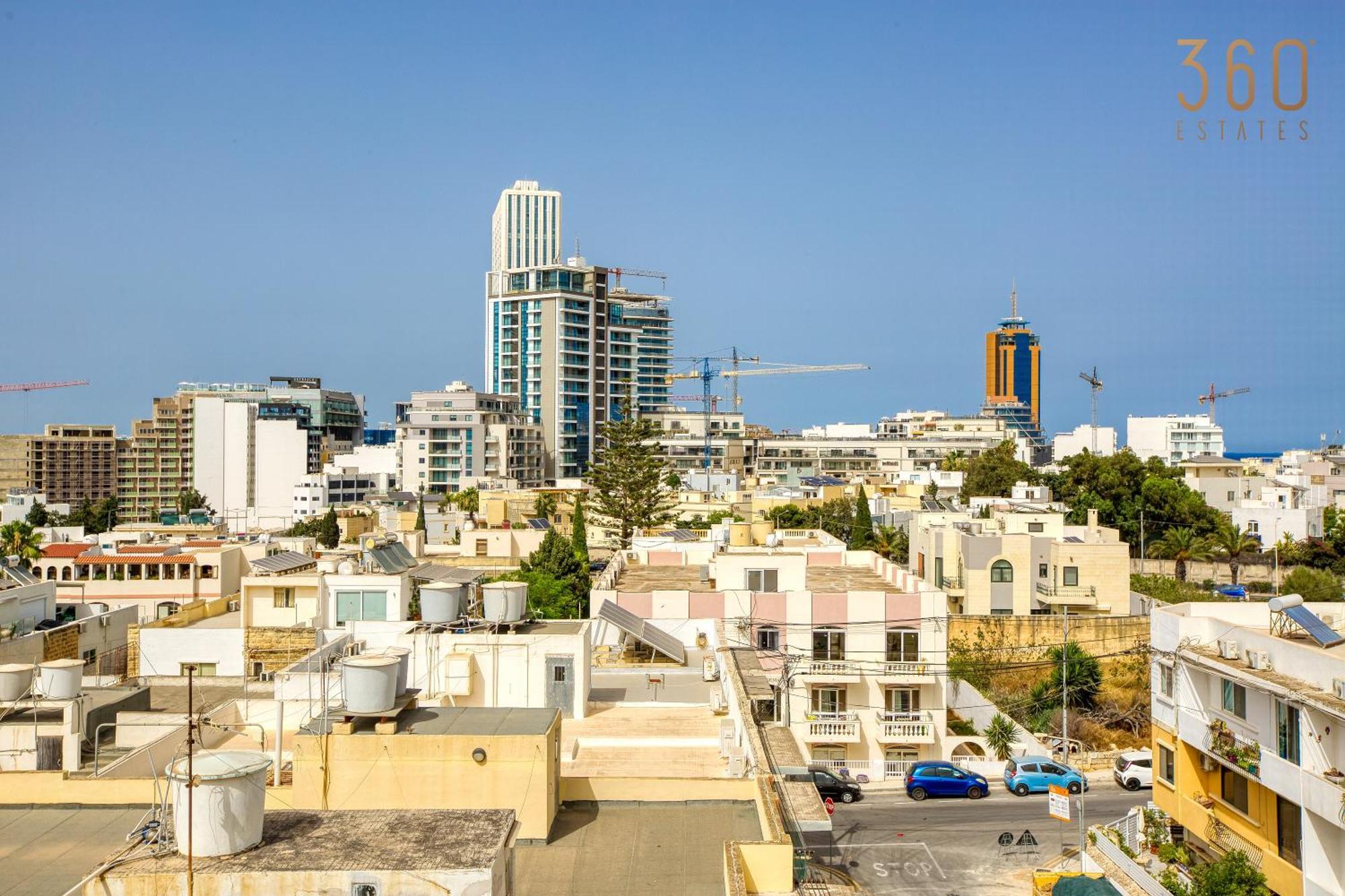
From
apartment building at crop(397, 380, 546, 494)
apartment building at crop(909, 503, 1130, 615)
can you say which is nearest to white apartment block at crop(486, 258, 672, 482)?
apartment building at crop(397, 380, 546, 494)

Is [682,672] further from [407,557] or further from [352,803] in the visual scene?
[407,557]

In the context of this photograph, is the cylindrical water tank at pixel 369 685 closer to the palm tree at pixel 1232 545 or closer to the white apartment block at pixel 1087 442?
the palm tree at pixel 1232 545

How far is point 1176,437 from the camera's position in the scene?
126312 mm

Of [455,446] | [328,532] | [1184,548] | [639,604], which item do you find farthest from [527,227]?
[639,604]

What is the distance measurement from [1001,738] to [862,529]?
2848 cm

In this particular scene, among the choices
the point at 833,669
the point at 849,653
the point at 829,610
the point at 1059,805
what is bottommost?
the point at 1059,805

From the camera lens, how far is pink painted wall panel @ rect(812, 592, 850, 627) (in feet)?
82.2

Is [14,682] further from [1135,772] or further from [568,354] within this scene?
[568,354]

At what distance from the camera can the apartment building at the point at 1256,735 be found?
13594 millimetres

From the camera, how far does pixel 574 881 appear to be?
351 inches

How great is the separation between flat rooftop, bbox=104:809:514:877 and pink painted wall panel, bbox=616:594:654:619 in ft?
54.5

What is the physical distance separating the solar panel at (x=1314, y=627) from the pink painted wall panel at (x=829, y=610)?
10624 mm

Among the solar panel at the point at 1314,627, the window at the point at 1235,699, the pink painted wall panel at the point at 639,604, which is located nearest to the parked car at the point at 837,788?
the pink painted wall panel at the point at 639,604

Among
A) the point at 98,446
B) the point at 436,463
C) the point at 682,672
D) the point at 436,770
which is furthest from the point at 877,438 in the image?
the point at 436,770
